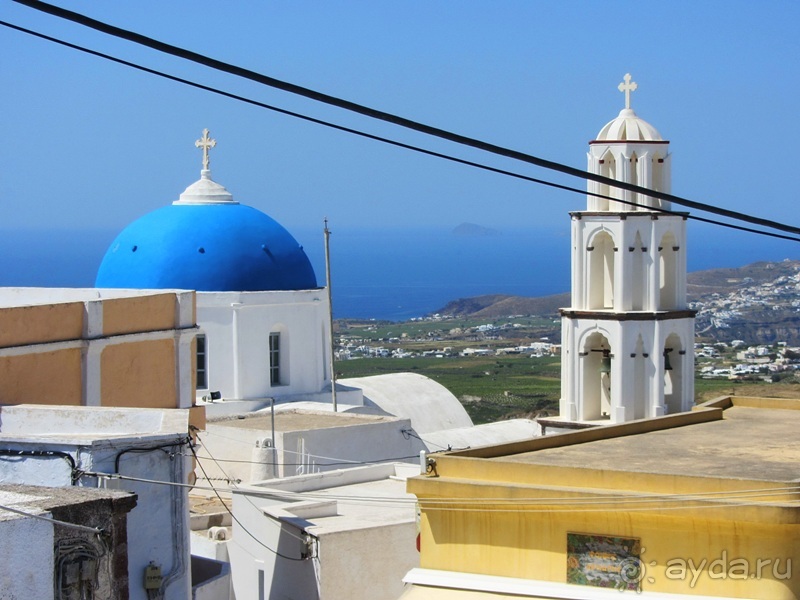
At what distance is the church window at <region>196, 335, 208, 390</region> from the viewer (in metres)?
24.9

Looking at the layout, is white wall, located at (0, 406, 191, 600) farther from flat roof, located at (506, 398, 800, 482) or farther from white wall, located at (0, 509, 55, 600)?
white wall, located at (0, 509, 55, 600)

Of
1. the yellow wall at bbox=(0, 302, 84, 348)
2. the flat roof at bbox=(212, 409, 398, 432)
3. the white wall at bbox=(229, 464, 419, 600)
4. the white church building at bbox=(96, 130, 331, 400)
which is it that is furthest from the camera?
the white church building at bbox=(96, 130, 331, 400)

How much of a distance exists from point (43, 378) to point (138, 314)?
6.23 feet

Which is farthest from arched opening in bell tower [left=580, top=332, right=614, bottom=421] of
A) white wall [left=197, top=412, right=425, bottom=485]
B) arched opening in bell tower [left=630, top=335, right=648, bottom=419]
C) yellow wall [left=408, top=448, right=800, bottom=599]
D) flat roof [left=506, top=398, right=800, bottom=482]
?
yellow wall [left=408, top=448, right=800, bottom=599]

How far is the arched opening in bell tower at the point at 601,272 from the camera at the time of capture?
2194cm

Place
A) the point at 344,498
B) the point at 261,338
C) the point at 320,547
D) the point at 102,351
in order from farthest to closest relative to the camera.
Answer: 1. the point at 261,338
2. the point at 344,498
3. the point at 102,351
4. the point at 320,547

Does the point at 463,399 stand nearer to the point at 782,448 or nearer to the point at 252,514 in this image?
the point at 252,514

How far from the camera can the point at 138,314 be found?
18016 mm

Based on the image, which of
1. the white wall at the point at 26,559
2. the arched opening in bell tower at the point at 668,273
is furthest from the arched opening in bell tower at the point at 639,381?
the white wall at the point at 26,559

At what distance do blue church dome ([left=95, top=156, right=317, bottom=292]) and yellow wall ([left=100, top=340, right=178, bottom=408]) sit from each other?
238 inches

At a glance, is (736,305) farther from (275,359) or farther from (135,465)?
(135,465)

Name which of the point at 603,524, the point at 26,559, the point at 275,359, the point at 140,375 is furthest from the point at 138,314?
the point at 26,559

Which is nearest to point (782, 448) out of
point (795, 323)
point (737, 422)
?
point (737, 422)

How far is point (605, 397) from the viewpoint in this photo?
72.9 feet
